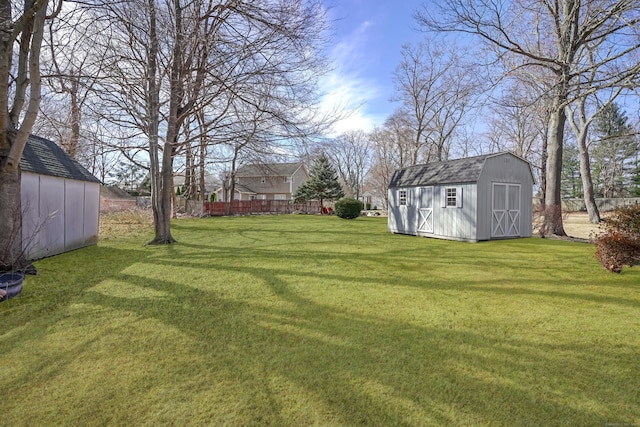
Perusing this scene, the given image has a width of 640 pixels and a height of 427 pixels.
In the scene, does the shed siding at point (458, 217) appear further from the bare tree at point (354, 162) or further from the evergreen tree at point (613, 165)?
the bare tree at point (354, 162)

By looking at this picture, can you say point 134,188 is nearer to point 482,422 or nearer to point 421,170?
point 421,170

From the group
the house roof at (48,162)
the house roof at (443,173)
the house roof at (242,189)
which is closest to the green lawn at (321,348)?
the house roof at (48,162)

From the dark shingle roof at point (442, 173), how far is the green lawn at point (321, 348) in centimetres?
550

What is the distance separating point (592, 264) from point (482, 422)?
697 centimetres

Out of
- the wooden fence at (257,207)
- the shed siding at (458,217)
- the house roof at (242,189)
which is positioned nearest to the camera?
the shed siding at (458,217)

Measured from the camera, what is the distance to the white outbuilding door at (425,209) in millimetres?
12430

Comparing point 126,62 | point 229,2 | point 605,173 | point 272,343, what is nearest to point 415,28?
point 229,2

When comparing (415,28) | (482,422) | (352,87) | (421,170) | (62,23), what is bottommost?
(482,422)

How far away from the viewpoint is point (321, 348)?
10.2ft

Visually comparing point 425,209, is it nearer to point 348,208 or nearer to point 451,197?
point 451,197

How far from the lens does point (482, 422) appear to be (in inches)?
81.8

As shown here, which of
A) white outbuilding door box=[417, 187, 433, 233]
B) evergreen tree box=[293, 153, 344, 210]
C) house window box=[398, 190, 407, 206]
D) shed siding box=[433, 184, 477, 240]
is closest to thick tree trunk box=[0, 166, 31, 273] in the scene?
shed siding box=[433, 184, 477, 240]

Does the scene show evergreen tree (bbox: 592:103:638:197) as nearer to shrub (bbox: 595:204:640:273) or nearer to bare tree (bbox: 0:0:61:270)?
shrub (bbox: 595:204:640:273)

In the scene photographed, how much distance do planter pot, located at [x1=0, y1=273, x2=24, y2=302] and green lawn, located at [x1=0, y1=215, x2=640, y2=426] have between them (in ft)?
0.48
